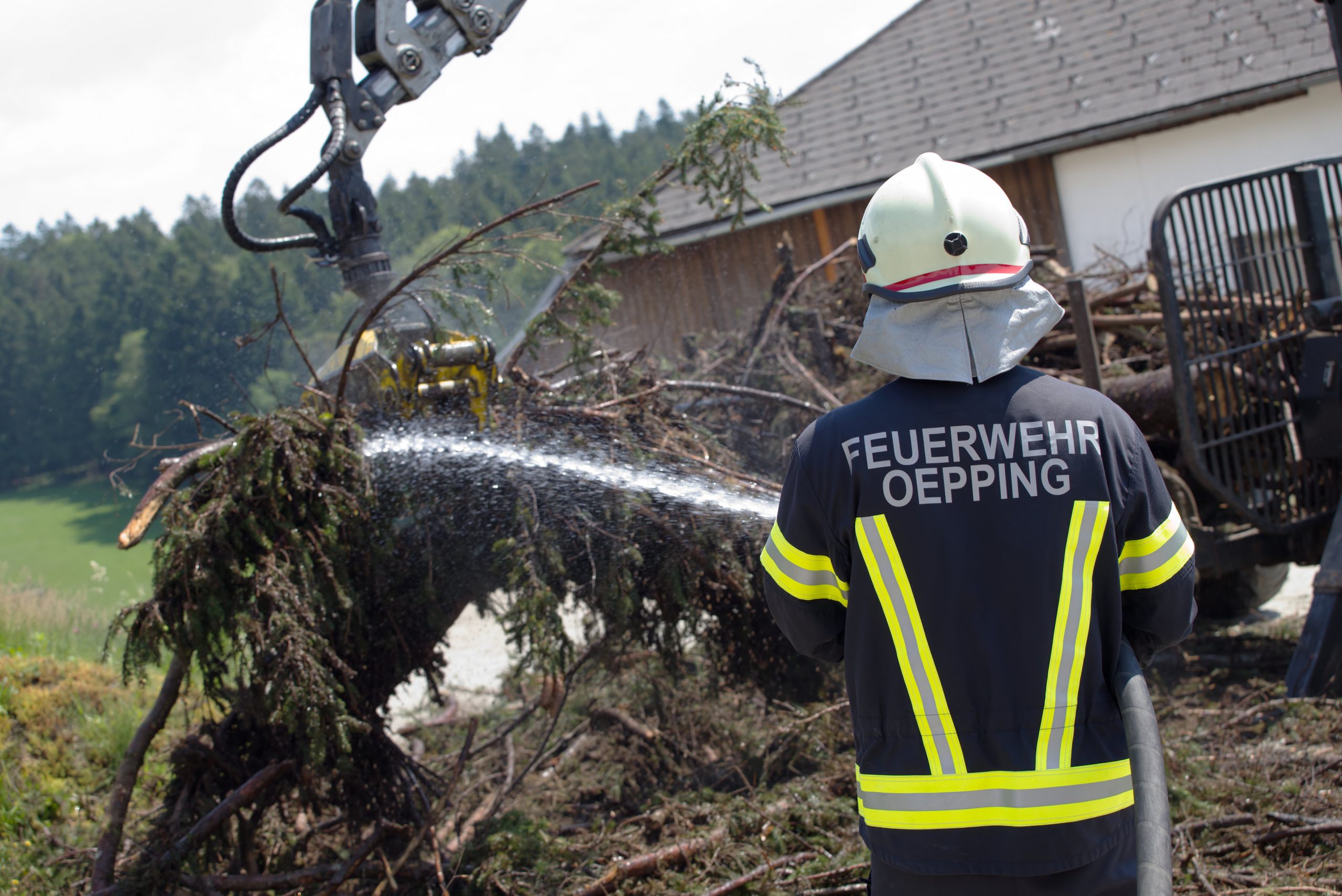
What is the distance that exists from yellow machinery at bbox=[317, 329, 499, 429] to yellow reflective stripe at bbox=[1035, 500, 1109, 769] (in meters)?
2.81

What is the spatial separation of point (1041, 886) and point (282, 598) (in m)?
2.52

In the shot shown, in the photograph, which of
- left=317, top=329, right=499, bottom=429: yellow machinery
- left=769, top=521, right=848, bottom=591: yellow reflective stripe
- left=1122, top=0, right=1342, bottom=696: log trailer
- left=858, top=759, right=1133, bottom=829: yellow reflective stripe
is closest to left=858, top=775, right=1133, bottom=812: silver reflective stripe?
left=858, top=759, right=1133, bottom=829: yellow reflective stripe

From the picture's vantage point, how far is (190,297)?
38.3ft

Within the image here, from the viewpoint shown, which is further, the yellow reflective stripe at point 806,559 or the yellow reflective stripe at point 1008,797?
the yellow reflective stripe at point 806,559

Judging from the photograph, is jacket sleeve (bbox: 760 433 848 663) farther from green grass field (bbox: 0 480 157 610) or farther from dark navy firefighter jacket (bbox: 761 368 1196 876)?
green grass field (bbox: 0 480 157 610)

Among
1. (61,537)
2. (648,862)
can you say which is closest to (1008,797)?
(648,862)

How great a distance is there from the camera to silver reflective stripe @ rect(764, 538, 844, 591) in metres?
1.81

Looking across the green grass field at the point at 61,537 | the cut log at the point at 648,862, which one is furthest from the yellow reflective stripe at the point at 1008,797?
the green grass field at the point at 61,537

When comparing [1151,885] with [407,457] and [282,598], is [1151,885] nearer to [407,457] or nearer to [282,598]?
[282,598]

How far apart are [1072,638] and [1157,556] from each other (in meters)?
0.22

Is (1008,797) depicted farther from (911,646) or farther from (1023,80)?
(1023,80)

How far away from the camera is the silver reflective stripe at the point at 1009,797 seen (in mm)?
1654

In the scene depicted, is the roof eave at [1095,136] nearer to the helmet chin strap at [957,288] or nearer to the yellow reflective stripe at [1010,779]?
the helmet chin strap at [957,288]

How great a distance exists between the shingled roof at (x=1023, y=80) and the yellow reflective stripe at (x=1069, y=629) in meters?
9.52
